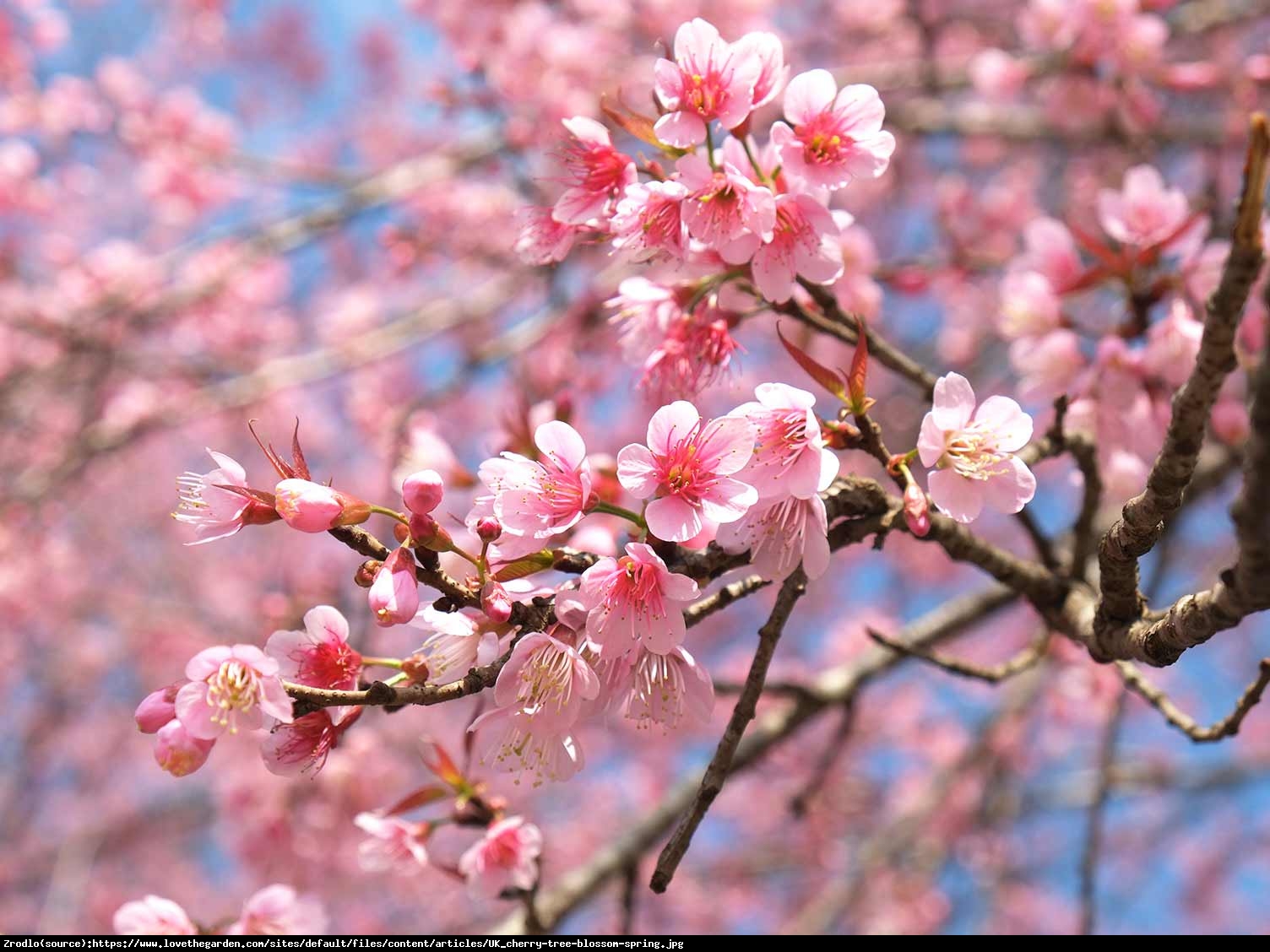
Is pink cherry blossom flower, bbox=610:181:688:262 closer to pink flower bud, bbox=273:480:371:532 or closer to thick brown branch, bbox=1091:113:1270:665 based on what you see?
pink flower bud, bbox=273:480:371:532

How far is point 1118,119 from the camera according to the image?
9.30ft

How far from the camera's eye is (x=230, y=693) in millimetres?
965

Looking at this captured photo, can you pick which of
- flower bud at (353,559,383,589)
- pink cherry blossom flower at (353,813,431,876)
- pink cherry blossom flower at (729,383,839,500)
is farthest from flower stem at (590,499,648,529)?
pink cherry blossom flower at (353,813,431,876)

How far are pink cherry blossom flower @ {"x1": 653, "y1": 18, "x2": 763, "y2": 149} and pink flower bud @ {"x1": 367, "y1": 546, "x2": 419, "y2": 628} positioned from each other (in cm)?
61

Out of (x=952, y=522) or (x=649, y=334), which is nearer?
(x=952, y=522)

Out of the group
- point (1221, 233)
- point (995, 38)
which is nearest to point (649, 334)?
point (1221, 233)

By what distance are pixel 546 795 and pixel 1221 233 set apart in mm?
6079

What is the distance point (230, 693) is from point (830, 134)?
101 cm

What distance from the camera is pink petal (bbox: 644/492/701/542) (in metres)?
1.00

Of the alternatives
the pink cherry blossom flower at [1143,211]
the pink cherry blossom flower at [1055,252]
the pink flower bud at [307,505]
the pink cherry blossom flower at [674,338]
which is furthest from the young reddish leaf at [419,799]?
the pink cherry blossom flower at [1143,211]

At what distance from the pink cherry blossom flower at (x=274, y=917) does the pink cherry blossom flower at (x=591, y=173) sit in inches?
46.5

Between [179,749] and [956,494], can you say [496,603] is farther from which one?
[956,494]
